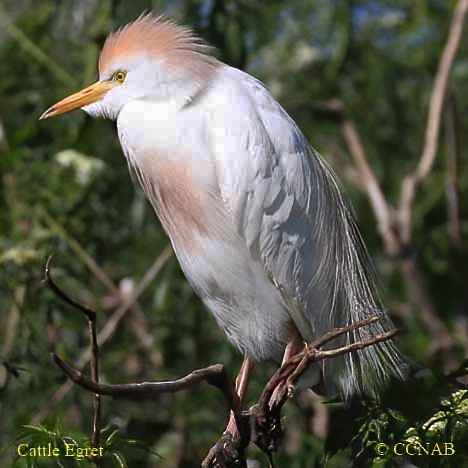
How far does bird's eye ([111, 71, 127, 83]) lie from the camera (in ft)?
7.08

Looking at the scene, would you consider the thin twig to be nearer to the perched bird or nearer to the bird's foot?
the bird's foot

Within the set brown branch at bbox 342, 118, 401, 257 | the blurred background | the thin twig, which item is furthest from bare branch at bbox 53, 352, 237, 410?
brown branch at bbox 342, 118, 401, 257

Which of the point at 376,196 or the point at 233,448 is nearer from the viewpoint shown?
the point at 233,448

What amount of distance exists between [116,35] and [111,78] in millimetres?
119

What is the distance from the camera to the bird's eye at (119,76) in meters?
2.16

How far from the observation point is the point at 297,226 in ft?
7.09

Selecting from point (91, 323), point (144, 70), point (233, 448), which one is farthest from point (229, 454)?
point (144, 70)

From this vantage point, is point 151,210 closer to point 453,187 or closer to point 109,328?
point 109,328

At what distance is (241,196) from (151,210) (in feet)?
4.18

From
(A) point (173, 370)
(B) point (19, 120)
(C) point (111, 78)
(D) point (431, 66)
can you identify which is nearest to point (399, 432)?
(C) point (111, 78)

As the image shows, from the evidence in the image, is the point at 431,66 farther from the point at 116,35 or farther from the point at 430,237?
the point at 116,35

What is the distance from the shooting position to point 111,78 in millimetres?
2180

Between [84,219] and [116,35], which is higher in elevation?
[116,35]

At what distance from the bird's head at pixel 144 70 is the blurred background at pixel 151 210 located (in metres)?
0.57
